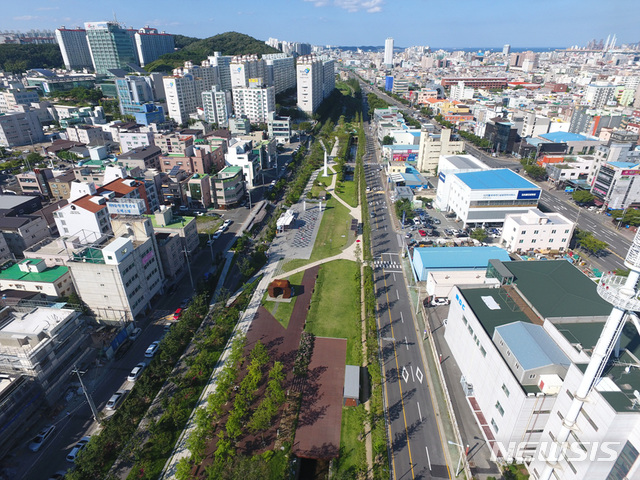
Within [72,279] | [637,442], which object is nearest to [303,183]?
[72,279]

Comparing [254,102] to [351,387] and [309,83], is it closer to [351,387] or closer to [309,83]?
[309,83]

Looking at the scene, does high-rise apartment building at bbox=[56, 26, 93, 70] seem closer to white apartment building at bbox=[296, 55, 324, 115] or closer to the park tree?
→ white apartment building at bbox=[296, 55, 324, 115]

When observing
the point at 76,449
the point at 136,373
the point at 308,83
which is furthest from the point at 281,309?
the point at 308,83

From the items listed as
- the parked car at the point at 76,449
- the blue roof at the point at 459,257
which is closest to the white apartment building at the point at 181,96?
the blue roof at the point at 459,257

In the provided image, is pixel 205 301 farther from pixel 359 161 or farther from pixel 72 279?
pixel 359 161

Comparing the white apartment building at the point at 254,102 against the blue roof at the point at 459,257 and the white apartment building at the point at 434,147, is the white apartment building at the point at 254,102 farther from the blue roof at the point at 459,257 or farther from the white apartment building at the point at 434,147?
the blue roof at the point at 459,257

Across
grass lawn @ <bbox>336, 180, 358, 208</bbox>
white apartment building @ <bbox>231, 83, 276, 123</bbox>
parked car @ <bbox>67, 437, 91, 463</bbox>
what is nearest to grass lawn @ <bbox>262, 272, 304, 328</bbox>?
parked car @ <bbox>67, 437, 91, 463</bbox>
